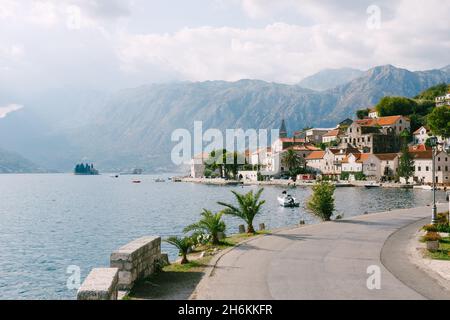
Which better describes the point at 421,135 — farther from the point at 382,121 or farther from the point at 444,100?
the point at 444,100

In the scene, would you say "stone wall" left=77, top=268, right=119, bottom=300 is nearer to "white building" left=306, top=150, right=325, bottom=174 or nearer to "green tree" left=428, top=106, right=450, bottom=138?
"green tree" left=428, top=106, right=450, bottom=138

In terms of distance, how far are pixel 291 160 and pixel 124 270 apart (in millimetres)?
169775

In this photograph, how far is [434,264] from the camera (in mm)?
20891

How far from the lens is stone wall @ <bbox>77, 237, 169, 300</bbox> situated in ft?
44.5

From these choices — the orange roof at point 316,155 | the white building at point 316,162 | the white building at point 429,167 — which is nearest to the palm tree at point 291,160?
the white building at point 316,162

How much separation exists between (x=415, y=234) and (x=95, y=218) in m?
53.0

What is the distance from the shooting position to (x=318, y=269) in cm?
1923

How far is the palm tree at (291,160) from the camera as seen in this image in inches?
7274

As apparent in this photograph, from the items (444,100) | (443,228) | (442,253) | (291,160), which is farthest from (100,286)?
(444,100)

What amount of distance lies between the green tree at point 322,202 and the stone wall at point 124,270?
21369 mm

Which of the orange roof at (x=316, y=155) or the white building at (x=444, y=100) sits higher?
the white building at (x=444, y=100)

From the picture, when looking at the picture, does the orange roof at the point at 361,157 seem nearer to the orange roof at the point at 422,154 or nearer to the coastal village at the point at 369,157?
the coastal village at the point at 369,157
